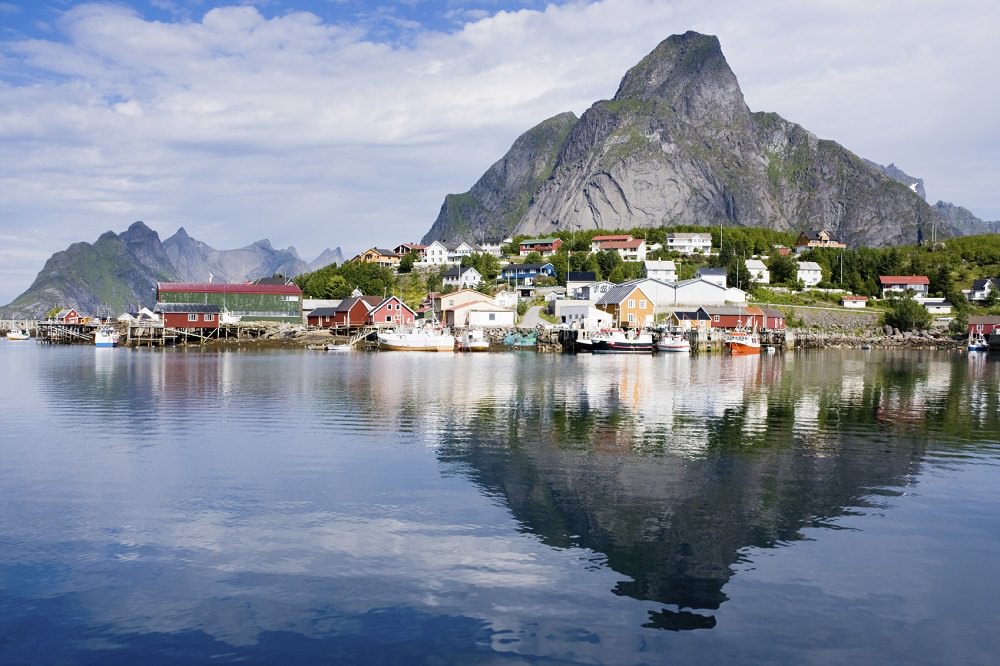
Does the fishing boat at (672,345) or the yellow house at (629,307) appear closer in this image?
the fishing boat at (672,345)

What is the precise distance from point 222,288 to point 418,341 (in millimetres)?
31265

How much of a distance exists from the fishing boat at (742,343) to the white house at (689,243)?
57.2m

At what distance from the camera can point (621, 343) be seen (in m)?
67.1

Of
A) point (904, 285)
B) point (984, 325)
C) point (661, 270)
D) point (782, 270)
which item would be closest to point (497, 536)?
point (984, 325)

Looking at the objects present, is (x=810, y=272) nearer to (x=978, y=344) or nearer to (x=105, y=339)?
(x=978, y=344)

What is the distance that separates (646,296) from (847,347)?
73.1 ft

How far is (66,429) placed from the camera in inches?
918

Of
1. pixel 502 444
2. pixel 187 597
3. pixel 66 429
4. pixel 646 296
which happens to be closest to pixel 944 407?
pixel 502 444

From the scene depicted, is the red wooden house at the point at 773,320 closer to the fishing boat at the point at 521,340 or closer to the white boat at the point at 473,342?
the fishing boat at the point at 521,340

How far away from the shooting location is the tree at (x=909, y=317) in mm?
88794

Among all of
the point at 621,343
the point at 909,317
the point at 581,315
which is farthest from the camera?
the point at 909,317

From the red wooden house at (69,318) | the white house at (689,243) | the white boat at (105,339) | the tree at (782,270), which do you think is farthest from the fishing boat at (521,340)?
the red wooden house at (69,318)

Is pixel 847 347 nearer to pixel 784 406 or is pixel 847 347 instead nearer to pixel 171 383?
pixel 784 406

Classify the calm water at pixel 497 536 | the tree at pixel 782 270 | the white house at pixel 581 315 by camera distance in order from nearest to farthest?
the calm water at pixel 497 536, the white house at pixel 581 315, the tree at pixel 782 270
